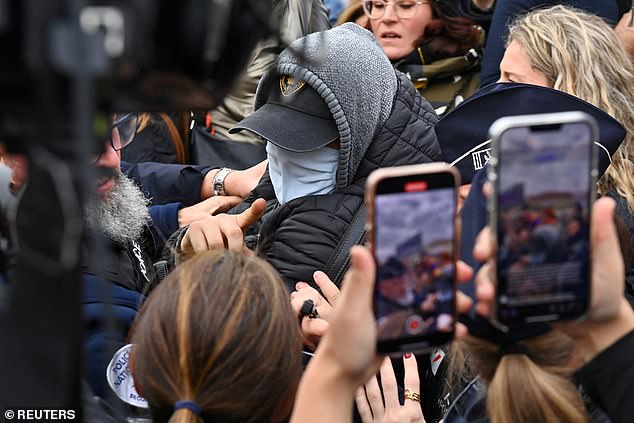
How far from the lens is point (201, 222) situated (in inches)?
105

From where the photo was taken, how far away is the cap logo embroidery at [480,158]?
8.13 feet

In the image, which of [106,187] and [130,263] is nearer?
[130,263]

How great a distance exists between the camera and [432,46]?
3.72 meters

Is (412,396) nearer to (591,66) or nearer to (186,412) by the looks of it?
(186,412)

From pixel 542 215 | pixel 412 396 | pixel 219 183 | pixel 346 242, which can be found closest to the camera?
pixel 542 215

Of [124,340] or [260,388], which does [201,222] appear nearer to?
[124,340]

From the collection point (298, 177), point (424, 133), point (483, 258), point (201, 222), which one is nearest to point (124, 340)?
point (201, 222)

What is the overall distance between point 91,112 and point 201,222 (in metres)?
1.59

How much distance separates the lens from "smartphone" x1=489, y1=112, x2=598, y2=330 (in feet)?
4.44

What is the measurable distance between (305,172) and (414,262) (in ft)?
4.52

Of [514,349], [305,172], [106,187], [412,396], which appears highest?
[514,349]

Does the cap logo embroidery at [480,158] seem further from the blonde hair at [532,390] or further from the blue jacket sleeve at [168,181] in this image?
the blue jacket sleeve at [168,181]

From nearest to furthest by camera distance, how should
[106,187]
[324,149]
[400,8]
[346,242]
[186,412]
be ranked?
[186,412]
[346,242]
[324,149]
[106,187]
[400,8]
